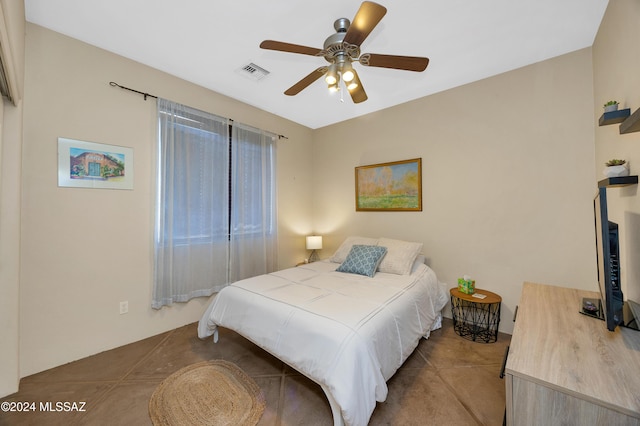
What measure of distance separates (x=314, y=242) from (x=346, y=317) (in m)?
2.34

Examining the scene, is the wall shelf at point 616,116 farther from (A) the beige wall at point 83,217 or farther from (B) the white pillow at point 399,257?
(A) the beige wall at point 83,217

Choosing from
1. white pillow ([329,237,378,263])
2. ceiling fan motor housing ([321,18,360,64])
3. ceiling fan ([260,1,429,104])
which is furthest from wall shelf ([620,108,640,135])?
white pillow ([329,237,378,263])

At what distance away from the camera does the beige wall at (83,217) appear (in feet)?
6.27

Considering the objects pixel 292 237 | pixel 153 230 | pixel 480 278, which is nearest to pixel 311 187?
pixel 292 237

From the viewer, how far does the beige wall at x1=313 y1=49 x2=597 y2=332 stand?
7.23 feet

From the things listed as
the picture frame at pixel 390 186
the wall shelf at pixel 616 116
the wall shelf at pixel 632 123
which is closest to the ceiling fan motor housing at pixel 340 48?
the wall shelf at pixel 632 123

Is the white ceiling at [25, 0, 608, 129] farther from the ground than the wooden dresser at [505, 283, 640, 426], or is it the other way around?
the white ceiling at [25, 0, 608, 129]

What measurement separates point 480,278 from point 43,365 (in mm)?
4035

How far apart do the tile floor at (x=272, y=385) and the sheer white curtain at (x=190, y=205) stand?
0.61 meters

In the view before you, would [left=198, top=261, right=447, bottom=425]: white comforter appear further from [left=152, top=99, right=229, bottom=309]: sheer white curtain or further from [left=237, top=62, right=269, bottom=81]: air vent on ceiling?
[left=237, top=62, right=269, bottom=81]: air vent on ceiling

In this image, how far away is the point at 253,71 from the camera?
100 inches

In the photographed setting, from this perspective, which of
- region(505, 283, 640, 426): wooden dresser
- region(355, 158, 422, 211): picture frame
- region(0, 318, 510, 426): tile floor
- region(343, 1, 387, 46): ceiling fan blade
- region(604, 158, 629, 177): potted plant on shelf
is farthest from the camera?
region(355, 158, 422, 211): picture frame

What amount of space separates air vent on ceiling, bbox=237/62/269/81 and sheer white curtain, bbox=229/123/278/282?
685 mm

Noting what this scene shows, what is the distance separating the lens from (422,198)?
309 centimetres
